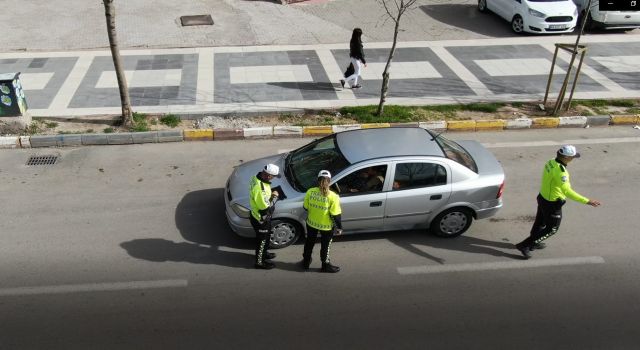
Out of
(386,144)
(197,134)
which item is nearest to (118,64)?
(197,134)

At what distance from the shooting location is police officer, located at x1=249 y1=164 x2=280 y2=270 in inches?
282

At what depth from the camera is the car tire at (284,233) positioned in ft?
25.7

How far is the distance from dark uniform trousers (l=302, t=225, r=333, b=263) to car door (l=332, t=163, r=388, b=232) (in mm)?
620

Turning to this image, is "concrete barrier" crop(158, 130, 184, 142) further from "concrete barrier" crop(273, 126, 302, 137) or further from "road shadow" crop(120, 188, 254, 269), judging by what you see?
"road shadow" crop(120, 188, 254, 269)

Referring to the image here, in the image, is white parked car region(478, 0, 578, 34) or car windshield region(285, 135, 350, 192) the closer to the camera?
car windshield region(285, 135, 350, 192)

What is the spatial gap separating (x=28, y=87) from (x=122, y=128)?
3628 mm

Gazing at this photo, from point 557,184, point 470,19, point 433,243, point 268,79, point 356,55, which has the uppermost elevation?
point 557,184

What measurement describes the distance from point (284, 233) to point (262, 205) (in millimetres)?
953

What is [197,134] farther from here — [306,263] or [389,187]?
[389,187]

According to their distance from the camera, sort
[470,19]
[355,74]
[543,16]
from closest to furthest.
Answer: [355,74] < [543,16] < [470,19]

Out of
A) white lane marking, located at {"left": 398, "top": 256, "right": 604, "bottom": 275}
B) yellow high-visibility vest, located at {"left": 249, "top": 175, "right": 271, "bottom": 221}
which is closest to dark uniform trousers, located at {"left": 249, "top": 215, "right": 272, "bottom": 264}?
yellow high-visibility vest, located at {"left": 249, "top": 175, "right": 271, "bottom": 221}

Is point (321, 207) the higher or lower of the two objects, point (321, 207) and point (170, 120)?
the higher

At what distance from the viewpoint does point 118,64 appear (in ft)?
36.6

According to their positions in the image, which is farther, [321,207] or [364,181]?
[364,181]
